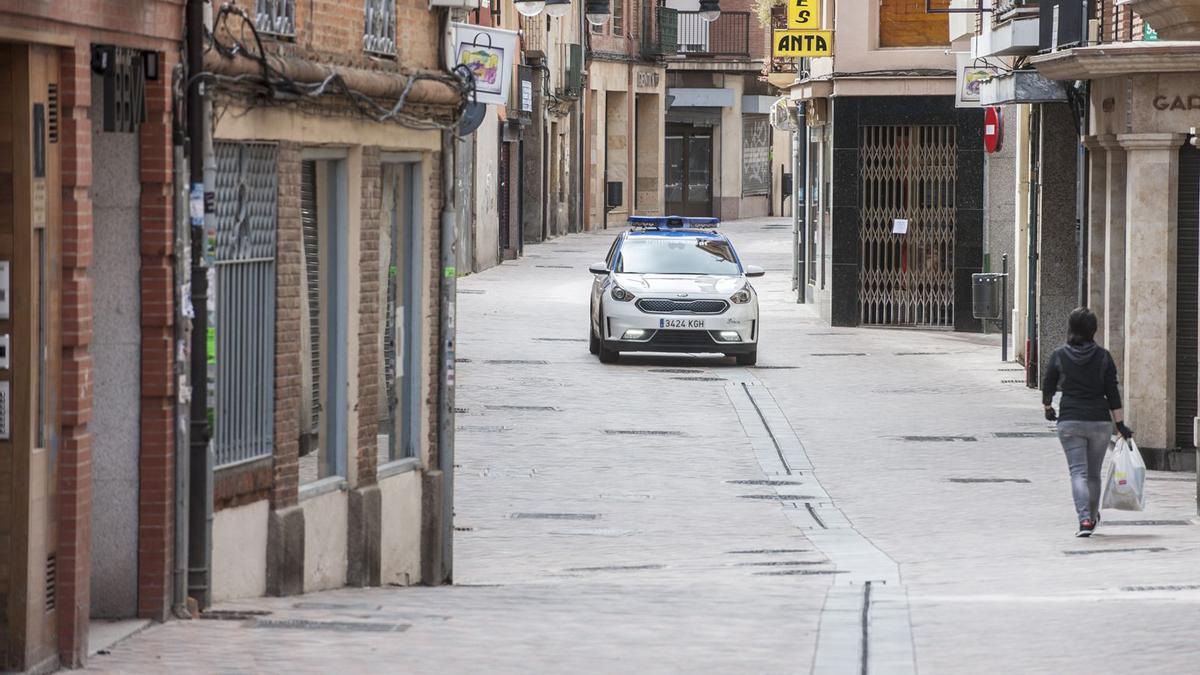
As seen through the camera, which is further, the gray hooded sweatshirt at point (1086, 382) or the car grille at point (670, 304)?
the car grille at point (670, 304)

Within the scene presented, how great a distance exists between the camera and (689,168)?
72.1 meters

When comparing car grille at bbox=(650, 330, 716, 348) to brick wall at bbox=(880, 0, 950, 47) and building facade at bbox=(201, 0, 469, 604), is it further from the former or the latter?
building facade at bbox=(201, 0, 469, 604)

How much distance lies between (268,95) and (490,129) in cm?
3690

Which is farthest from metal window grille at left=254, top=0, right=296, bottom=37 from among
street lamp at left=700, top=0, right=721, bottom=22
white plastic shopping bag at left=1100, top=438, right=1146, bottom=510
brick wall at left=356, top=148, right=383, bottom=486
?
street lamp at left=700, top=0, right=721, bottom=22

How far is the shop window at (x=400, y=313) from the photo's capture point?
44.2ft

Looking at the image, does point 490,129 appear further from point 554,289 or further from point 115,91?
point 115,91

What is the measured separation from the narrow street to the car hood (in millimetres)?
976

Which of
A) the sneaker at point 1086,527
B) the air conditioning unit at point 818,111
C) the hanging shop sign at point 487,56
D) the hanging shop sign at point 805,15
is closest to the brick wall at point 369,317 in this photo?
the hanging shop sign at point 487,56

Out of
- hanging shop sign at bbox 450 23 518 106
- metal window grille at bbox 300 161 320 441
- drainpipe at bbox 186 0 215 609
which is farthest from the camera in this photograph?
hanging shop sign at bbox 450 23 518 106

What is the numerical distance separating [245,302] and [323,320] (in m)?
1.35

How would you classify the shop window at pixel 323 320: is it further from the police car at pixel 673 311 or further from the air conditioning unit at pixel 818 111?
the air conditioning unit at pixel 818 111

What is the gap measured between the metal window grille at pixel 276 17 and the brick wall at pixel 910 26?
2366 centimetres

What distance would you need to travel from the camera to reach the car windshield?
28297mm

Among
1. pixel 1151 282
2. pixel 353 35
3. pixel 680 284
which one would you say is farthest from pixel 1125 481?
pixel 680 284
